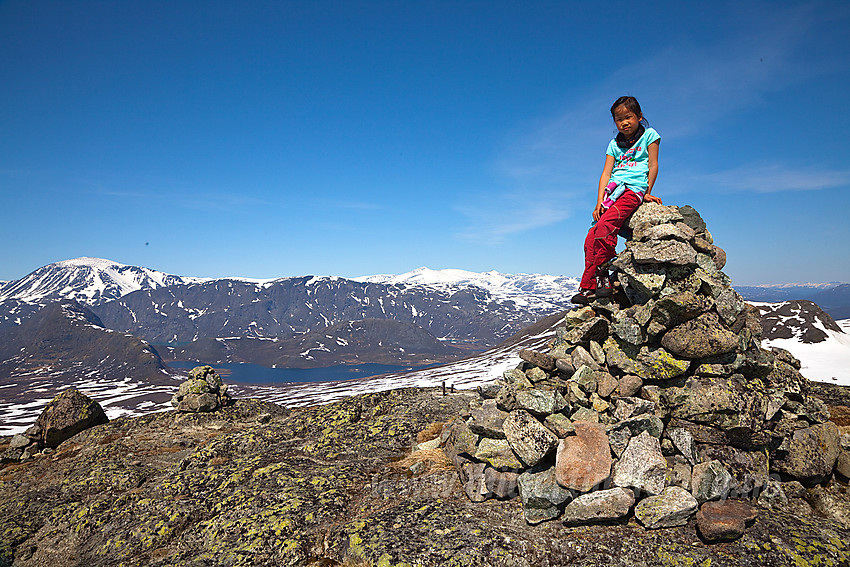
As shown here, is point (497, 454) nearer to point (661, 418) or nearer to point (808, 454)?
point (661, 418)

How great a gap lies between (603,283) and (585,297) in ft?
2.63

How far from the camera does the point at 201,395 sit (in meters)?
26.4

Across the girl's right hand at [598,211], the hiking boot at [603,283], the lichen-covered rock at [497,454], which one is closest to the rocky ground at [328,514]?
the lichen-covered rock at [497,454]

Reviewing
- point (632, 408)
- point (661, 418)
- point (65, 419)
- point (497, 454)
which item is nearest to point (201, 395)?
Answer: point (65, 419)

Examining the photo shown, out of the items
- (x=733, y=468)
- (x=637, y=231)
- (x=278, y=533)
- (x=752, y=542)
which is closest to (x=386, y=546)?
(x=278, y=533)

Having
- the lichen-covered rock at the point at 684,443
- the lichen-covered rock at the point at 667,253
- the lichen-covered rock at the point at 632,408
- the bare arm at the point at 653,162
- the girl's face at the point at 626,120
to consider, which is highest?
the girl's face at the point at 626,120

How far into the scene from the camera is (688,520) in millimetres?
9547

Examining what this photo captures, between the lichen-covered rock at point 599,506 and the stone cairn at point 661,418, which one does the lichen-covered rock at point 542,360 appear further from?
the lichen-covered rock at point 599,506

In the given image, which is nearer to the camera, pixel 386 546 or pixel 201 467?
pixel 386 546

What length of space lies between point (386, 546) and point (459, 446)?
401cm

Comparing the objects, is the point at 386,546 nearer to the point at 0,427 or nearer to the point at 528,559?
the point at 528,559

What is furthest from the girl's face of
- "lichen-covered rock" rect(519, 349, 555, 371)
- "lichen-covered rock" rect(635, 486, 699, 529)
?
"lichen-covered rock" rect(635, 486, 699, 529)

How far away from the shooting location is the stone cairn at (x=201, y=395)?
26.0m

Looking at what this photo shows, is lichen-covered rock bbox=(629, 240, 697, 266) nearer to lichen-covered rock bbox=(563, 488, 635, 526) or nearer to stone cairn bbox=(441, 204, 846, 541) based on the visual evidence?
stone cairn bbox=(441, 204, 846, 541)
